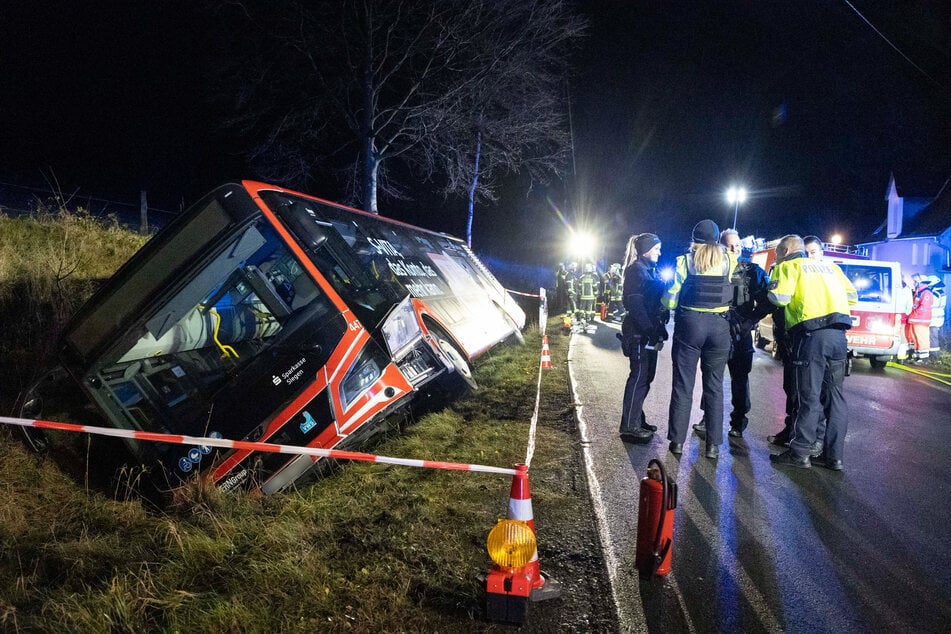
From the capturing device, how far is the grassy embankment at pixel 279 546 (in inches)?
95.7

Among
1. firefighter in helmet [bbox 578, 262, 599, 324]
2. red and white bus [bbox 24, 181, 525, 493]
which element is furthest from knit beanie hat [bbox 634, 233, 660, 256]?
firefighter in helmet [bbox 578, 262, 599, 324]

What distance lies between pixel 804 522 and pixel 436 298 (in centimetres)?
449

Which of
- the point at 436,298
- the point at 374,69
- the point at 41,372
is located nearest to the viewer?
the point at 41,372

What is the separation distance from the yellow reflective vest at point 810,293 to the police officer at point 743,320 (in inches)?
6.4

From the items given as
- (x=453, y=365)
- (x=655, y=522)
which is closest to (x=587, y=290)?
(x=453, y=365)

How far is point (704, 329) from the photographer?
4590mm

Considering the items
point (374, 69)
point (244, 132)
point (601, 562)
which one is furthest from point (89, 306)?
point (244, 132)

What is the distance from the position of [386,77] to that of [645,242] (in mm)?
8141

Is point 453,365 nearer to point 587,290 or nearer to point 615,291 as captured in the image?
point 587,290

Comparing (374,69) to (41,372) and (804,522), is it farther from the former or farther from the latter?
(804,522)

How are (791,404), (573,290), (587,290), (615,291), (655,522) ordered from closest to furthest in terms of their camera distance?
(655,522) < (791,404) < (587,290) < (573,290) < (615,291)

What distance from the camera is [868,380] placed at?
8508mm

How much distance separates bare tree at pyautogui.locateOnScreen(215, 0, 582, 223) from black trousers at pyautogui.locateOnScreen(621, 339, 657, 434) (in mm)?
8424

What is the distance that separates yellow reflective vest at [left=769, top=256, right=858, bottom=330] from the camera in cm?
441
